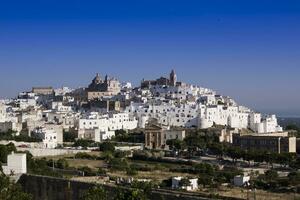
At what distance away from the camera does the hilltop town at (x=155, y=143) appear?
86.3ft

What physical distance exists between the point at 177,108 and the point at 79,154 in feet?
75.8

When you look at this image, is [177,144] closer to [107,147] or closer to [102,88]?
[107,147]

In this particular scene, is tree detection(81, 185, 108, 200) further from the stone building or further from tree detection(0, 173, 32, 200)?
the stone building

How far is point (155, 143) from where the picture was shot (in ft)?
161

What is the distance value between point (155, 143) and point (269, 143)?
969 cm

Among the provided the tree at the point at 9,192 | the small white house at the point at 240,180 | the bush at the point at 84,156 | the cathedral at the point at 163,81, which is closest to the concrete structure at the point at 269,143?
the bush at the point at 84,156

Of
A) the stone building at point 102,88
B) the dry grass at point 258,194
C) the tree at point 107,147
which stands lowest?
the dry grass at point 258,194

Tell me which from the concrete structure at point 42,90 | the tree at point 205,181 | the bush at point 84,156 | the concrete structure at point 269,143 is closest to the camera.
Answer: the tree at point 205,181

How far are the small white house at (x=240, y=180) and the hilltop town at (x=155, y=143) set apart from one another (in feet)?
0.14

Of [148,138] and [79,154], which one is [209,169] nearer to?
[79,154]

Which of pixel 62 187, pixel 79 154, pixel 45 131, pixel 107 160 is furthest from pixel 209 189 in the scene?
pixel 45 131

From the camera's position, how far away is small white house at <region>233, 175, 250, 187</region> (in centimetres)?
2656

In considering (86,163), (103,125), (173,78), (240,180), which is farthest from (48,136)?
(173,78)

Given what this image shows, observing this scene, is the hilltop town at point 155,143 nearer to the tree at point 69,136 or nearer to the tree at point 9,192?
the tree at point 69,136
